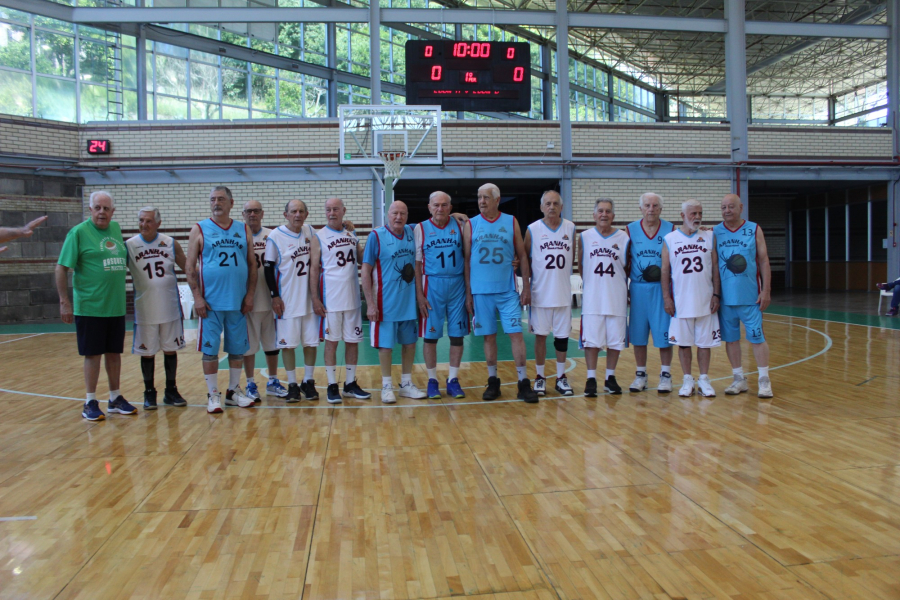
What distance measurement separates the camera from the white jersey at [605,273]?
610 centimetres

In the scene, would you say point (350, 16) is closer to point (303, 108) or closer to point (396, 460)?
point (303, 108)

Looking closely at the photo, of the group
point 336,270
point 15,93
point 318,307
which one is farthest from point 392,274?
point 15,93

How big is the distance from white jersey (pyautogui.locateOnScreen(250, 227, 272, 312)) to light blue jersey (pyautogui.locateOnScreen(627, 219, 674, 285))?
11.7 feet

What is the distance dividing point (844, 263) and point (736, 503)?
77.2 feet

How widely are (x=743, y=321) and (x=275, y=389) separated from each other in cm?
463

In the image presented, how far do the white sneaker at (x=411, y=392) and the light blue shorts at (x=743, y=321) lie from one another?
9.66ft

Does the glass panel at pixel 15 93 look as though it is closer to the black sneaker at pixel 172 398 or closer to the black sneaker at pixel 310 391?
the black sneaker at pixel 172 398

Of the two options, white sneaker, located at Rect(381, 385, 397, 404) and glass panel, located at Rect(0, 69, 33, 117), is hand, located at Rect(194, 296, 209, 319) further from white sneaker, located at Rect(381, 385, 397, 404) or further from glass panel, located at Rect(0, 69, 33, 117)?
glass panel, located at Rect(0, 69, 33, 117)

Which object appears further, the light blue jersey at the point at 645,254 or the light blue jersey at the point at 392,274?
the light blue jersey at the point at 645,254

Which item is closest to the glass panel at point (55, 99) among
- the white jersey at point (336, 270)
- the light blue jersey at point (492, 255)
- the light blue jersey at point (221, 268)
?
the light blue jersey at point (221, 268)

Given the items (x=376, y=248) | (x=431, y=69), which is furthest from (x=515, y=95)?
(x=376, y=248)

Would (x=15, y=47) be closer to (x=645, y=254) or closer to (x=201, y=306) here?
(x=201, y=306)

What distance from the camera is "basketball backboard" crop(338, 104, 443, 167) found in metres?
14.2

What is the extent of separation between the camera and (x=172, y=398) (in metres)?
6.23
